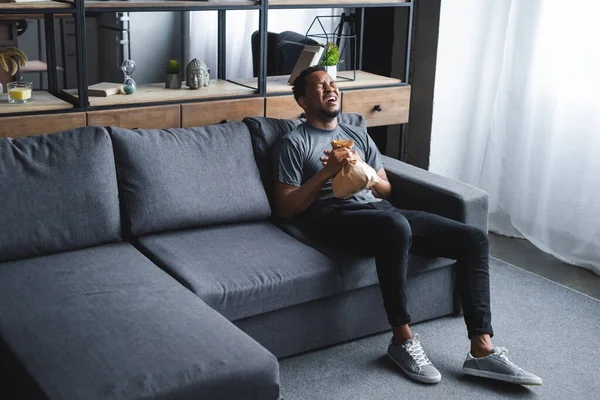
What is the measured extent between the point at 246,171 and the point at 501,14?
1775 mm

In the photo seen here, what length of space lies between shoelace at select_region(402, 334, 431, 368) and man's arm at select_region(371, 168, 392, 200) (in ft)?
2.27

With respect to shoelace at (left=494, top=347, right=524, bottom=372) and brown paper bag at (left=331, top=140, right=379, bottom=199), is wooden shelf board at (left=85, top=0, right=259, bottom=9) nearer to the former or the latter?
brown paper bag at (left=331, top=140, right=379, bottom=199)

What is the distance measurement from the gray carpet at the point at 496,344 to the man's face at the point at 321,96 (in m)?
0.86

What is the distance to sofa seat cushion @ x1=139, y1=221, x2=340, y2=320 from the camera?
254cm

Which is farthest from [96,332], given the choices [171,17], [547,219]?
[171,17]

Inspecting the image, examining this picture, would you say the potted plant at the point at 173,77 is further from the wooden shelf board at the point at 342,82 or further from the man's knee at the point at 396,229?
the man's knee at the point at 396,229

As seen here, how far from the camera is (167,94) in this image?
329 cm

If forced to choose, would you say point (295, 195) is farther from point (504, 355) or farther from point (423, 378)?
point (504, 355)

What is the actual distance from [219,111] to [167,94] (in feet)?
0.72

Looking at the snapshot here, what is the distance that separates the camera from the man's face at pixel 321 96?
3084 millimetres

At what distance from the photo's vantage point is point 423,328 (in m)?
3.07

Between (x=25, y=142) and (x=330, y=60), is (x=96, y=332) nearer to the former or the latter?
(x=25, y=142)

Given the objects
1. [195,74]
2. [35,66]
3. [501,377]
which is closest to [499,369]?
[501,377]

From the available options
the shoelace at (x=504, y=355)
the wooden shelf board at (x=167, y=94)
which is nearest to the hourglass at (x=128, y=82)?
the wooden shelf board at (x=167, y=94)
